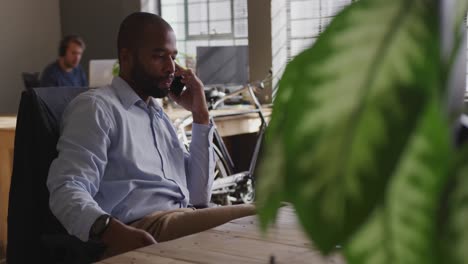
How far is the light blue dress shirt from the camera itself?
1816 millimetres

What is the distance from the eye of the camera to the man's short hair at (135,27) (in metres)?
2.27

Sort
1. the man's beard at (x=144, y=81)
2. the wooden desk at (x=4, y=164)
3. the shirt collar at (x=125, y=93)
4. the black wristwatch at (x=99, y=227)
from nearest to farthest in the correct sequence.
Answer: the black wristwatch at (x=99, y=227), the shirt collar at (x=125, y=93), the man's beard at (x=144, y=81), the wooden desk at (x=4, y=164)

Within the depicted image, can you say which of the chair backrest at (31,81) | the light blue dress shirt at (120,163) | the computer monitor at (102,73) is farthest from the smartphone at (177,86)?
the chair backrest at (31,81)

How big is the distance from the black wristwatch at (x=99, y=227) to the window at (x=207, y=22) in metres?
4.66

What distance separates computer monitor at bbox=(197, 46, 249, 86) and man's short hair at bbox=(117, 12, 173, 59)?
2766 mm

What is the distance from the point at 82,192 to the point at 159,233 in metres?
0.25

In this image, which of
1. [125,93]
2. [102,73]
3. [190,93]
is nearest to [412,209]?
[125,93]

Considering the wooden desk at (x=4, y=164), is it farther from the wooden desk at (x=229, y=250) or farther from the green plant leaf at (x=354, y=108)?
the green plant leaf at (x=354, y=108)

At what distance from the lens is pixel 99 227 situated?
1.76m

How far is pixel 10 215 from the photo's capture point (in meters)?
1.80

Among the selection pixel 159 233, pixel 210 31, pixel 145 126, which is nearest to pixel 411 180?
pixel 159 233

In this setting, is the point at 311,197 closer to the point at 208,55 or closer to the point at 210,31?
the point at 208,55

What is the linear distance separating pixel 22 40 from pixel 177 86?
620cm

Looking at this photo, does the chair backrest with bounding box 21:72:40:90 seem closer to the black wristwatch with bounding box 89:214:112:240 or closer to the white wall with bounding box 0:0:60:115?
the white wall with bounding box 0:0:60:115
